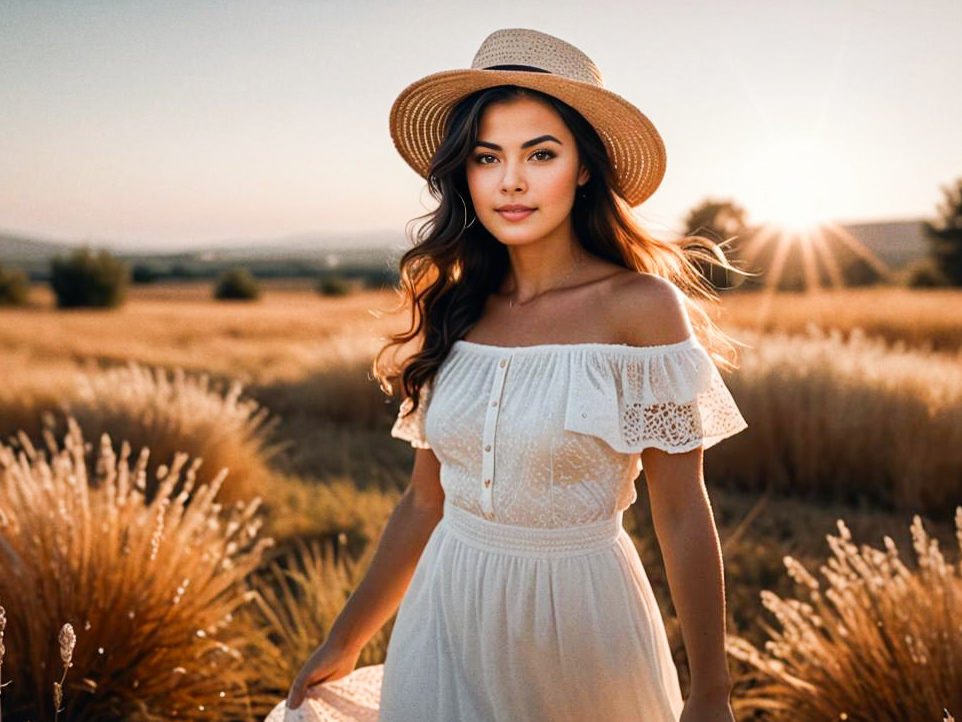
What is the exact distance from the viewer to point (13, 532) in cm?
284

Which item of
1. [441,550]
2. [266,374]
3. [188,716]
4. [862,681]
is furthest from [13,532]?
[266,374]

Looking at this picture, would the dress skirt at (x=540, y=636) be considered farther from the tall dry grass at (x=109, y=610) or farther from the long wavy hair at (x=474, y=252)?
the tall dry grass at (x=109, y=610)

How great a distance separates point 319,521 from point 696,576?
3.66m

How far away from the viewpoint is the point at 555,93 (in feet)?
5.60

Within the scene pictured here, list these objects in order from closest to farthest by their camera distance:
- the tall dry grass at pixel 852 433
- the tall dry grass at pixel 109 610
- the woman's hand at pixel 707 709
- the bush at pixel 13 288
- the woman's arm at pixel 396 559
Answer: the woman's hand at pixel 707 709 → the woman's arm at pixel 396 559 → the tall dry grass at pixel 109 610 → the tall dry grass at pixel 852 433 → the bush at pixel 13 288

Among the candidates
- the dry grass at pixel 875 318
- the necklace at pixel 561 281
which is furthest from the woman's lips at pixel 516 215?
the dry grass at pixel 875 318

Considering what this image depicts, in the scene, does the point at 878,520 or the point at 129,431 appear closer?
the point at 878,520

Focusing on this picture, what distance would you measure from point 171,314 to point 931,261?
2214 centimetres

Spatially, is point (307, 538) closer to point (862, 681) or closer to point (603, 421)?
point (862, 681)

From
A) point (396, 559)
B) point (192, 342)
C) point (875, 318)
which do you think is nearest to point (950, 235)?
point (875, 318)

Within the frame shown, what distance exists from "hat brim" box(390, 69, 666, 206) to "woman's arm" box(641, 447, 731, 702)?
70cm

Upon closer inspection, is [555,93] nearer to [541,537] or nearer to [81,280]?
[541,537]

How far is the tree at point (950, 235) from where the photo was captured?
971 inches

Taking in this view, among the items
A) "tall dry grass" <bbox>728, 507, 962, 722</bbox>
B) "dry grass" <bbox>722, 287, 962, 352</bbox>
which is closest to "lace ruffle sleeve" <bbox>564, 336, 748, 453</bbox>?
"tall dry grass" <bbox>728, 507, 962, 722</bbox>
